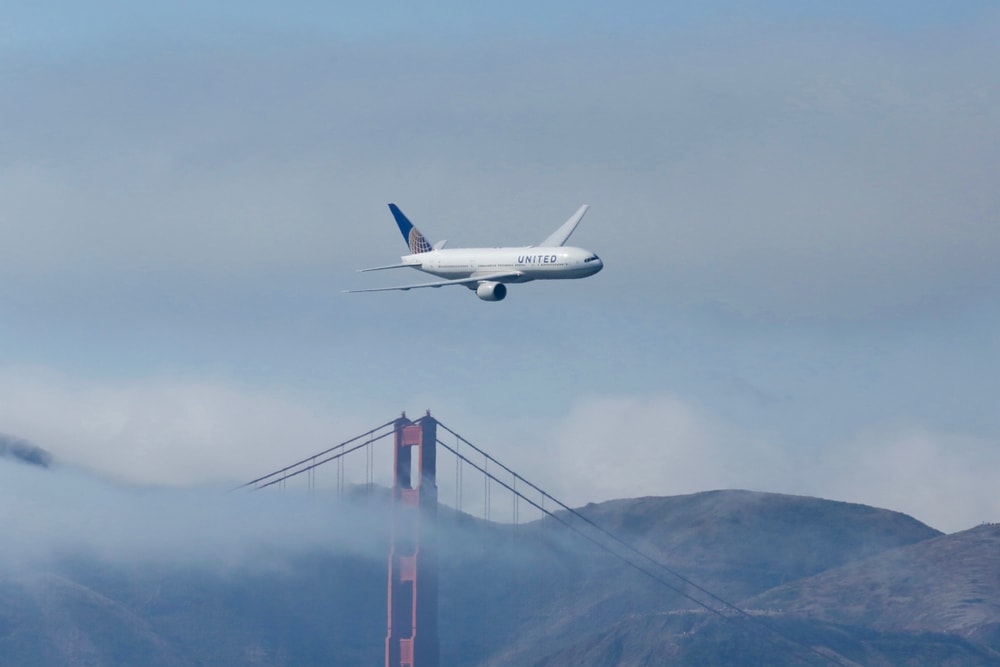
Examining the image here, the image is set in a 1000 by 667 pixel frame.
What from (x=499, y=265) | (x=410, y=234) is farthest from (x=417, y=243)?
(x=499, y=265)

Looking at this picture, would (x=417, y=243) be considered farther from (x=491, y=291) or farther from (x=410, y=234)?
(x=491, y=291)

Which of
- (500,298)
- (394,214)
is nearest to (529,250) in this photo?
(500,298)

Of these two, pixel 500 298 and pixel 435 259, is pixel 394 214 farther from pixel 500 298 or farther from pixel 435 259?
pixel 500 298

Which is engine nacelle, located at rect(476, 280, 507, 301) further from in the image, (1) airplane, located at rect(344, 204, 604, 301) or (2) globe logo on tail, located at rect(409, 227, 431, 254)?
(2) globe logo on tail, located at rect(409, 227, 431, 254)

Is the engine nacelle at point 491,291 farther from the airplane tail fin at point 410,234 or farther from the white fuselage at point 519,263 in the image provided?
the airplane tail fin at point 410,234

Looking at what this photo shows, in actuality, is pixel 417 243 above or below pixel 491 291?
above

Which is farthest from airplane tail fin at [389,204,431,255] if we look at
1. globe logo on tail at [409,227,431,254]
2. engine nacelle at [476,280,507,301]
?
engine nacelle at [476,280,507,301]
